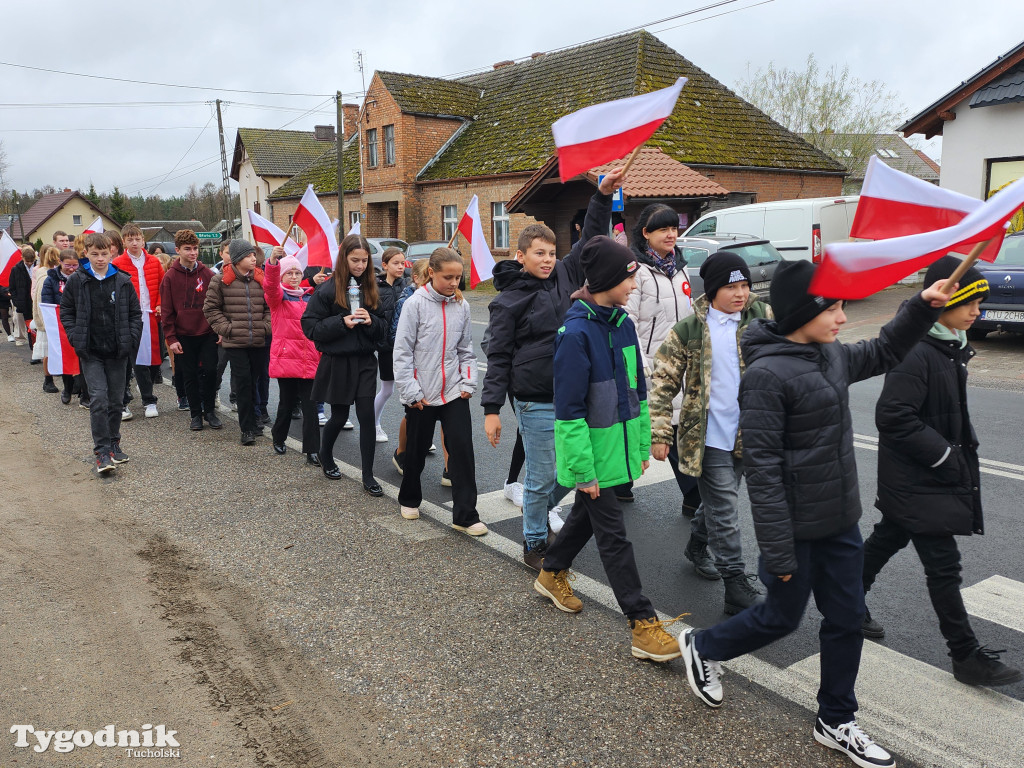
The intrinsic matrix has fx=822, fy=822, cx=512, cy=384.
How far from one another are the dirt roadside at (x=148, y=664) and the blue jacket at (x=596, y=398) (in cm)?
138

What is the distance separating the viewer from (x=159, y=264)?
31.9 feet

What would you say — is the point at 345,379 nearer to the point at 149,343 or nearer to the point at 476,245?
the point at 476,245

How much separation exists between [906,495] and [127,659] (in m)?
3.46

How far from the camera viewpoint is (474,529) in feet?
17.1

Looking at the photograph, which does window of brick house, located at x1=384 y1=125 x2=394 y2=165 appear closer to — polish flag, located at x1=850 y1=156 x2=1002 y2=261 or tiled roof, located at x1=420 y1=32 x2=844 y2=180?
tiled roof, located at x1=420 y1=32 x2=844 y2=180

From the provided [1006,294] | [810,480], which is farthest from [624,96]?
[810,480]

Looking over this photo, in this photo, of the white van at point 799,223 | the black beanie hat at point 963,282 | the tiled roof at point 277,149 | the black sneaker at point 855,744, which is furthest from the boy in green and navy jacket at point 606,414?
the tiled roof at point 277,149

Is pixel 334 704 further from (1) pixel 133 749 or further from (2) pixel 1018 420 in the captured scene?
(2) pixel 1018 420

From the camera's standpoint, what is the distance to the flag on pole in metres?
9.22

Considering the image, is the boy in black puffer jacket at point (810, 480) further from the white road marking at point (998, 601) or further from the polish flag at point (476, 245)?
the polish flag at point (476, 245)

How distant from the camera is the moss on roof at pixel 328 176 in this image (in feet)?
118

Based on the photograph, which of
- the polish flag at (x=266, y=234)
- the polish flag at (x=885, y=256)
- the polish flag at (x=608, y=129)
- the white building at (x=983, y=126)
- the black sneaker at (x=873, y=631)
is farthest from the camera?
the white building at (x=983, y=126)

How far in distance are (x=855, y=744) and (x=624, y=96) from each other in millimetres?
24927

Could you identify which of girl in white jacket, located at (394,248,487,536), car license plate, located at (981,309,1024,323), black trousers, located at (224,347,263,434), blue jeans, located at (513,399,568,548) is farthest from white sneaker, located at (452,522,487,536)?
car license plate, located at (981,309,1024,323)
